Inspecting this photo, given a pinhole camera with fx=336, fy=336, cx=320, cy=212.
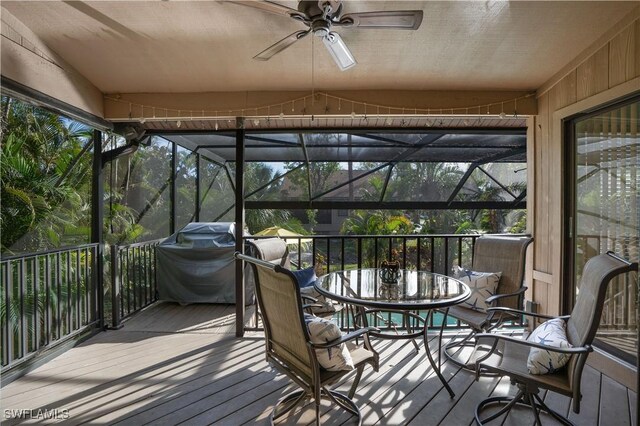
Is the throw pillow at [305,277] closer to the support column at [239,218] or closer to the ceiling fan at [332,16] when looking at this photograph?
the support column at [239,218]

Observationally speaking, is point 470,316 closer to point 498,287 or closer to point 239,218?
point 498,287

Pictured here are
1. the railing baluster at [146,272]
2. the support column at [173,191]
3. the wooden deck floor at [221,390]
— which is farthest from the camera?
the support column at [173,191]

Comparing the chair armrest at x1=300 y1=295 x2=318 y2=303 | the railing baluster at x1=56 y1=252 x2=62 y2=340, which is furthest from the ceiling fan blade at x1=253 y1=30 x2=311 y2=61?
the railing baluster at x1=56 y1=252 x2=62 y2=340

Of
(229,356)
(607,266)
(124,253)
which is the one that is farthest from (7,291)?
(607,266)

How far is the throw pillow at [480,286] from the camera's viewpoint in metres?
3.04

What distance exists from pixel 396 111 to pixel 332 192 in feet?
9.24

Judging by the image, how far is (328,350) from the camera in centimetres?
189

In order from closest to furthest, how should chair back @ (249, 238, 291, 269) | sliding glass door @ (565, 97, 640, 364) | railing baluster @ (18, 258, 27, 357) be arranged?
sliding glass door @ (565, 97, 640, 364) → railing baluster @ (18, 258, 27, 357) → chair back @ (249, 238, 291, 269)

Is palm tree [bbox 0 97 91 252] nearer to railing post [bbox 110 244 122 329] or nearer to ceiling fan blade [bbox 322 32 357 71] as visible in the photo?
railing post [bbox 110 244 122 329]

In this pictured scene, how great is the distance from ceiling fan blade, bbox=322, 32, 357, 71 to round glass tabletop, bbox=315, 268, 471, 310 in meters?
1.72

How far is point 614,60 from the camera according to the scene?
103 inches

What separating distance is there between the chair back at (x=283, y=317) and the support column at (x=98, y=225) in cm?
251

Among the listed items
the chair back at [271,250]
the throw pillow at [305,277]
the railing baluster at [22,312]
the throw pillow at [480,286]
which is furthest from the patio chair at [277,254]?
the railing baluster at [22,312]

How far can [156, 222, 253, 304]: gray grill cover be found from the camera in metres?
4.67
